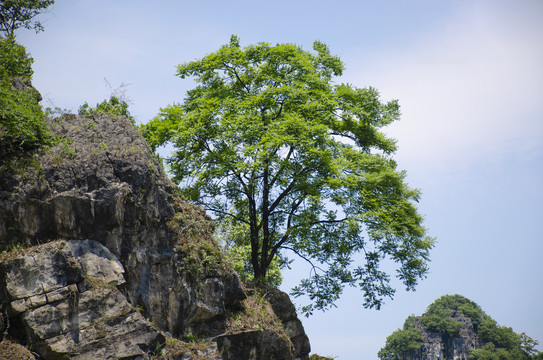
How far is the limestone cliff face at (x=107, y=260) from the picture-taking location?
14391 millimetres

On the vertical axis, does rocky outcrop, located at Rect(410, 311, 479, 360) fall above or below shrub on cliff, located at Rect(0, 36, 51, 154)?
above

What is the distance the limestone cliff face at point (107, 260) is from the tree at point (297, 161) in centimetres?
411

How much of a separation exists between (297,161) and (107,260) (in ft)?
32.3

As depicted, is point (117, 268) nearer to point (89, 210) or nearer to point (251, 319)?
point (89, 210)

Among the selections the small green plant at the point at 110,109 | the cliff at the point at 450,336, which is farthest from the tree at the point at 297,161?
the cliff at the point at 450,336

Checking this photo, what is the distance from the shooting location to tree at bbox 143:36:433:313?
71.3 ft

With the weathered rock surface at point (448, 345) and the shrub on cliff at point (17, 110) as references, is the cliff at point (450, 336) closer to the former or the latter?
the weathered rock surface at point (448, 345)

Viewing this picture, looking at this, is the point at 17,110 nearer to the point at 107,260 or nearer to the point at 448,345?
the point at 107,260

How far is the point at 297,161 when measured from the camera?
73.8ft

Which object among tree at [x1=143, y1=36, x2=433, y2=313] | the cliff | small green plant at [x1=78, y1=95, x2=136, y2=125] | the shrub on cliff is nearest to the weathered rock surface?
the cliff

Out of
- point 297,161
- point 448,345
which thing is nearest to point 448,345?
point 448,345

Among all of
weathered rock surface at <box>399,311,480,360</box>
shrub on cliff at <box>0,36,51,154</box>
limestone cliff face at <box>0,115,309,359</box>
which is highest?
weathered rock surface at <box>399,311,480,360</box>

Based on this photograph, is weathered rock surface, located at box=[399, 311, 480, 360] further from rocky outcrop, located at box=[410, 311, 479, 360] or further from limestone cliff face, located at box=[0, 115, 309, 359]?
limestone cliff face, located at box=[0, 115, 309, 359]

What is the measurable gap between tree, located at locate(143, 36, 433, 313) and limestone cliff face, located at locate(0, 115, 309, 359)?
4.11m
